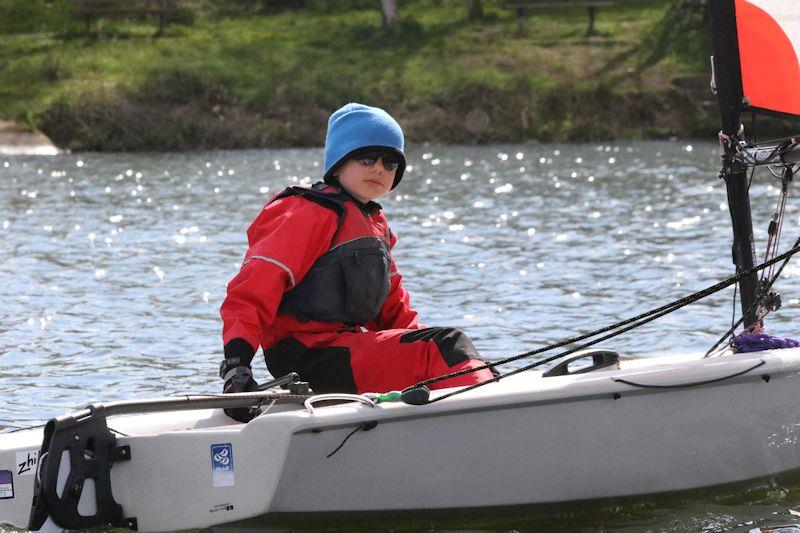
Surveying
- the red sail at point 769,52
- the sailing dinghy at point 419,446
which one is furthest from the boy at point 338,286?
the red sail at point 769,52

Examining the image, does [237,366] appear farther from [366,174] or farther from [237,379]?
[366,174]

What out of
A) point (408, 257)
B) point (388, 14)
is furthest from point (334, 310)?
point (388, 14)

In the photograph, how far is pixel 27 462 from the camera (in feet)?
13.6

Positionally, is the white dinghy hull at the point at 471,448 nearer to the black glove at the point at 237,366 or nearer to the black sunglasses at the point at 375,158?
the black glove at the point at 237,366

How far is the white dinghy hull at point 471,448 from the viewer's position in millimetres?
3932

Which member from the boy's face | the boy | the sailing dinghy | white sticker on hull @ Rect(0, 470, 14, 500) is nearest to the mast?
the sailing dinghy

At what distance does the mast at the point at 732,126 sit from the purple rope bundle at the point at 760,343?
247 millimetres

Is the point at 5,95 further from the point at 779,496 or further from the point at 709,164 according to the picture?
the point at 779,496

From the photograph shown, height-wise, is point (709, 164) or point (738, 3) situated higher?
point (738, 3)

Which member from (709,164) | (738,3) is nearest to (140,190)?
(709,164)

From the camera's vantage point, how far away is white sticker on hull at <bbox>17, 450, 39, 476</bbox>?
4.14m

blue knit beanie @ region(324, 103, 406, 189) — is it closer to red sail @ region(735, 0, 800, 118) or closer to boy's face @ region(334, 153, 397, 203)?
boy's face @ region(334, 153, 397, 203)

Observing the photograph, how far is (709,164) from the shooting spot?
21.8 m

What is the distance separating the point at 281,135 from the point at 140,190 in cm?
983
